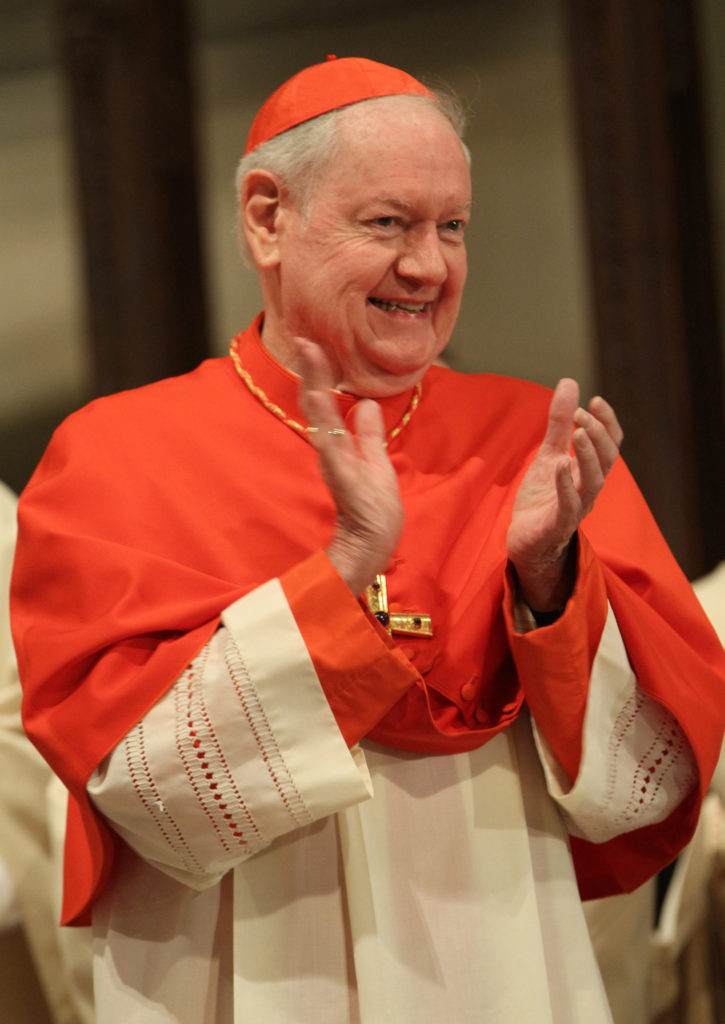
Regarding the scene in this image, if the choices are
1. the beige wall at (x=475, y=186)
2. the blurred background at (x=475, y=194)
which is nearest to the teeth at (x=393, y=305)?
the blurred background at (x=475, y=194)

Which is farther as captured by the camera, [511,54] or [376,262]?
[511,54]

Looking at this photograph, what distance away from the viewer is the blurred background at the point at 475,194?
417 cm

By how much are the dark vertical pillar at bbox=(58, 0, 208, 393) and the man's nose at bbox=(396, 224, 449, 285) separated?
2.94m

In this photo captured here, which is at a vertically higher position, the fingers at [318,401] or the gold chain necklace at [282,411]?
the fingers at [318,401]

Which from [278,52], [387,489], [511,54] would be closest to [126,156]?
[278,52]

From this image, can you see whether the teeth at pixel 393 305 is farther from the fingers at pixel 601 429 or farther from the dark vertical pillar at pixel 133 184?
the dark vertical pillar at pixel 133 184

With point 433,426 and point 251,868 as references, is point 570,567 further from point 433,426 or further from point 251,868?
point 251,868

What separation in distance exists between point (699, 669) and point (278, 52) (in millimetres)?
3566

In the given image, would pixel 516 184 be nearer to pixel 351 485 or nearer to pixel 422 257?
pixel 422 257

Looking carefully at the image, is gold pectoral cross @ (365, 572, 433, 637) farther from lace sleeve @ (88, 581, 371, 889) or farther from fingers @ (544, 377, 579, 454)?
fingers @ (544, 377, 579, 454)

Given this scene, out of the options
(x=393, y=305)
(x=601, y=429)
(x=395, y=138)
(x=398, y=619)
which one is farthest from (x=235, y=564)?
(x=395, y=138)

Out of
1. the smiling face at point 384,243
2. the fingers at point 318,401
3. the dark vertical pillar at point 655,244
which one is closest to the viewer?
the fingers at point 318,401

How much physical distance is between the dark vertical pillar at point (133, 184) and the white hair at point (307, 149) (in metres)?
2.77

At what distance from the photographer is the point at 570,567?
1816 mm
